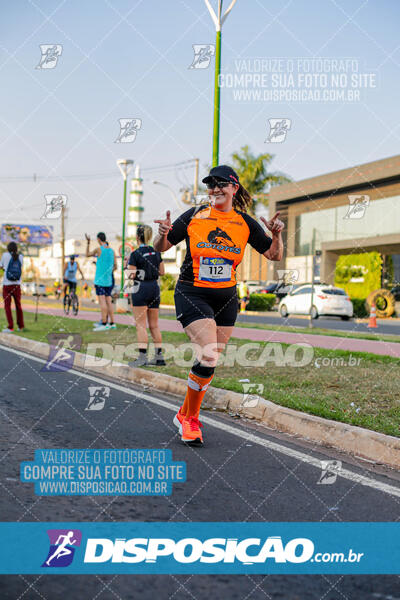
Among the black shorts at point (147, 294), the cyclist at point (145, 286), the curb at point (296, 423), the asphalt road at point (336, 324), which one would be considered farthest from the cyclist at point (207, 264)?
the asphalt road at point (336, 324)

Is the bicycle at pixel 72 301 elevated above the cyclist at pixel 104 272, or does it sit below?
below

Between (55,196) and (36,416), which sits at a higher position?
(55,196)

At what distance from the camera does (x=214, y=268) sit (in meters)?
4.88

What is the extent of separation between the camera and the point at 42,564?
274cm

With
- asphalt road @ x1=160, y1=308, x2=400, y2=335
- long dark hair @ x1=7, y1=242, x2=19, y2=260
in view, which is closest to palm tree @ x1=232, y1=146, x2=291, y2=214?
asphalt road @ x1=160, y1=308, x2=400, y2=335

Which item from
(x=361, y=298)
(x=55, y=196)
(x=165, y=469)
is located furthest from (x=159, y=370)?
(x=361, y=298)

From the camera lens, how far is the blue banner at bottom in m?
2.77

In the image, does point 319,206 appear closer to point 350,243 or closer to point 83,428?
point 350,243

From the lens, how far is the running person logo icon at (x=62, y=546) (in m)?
2.77

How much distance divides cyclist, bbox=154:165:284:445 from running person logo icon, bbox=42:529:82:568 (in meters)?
1.87

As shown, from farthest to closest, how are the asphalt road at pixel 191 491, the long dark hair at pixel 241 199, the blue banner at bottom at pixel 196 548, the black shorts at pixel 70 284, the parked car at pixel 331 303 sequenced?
the parked car at pixel 331 303, the black shorts at pixel 70 284, the long dark hair at pixel 241 199, the blue banner at bottom at pixel 196 548, the asphalt road at pixel 191 491

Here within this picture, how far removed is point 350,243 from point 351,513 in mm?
37888

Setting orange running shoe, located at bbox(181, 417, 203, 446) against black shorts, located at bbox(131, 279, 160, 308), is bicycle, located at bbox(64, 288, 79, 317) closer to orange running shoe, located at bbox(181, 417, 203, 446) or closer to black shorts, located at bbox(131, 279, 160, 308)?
black shorts, located at bbox(131, 279, 160, 308)

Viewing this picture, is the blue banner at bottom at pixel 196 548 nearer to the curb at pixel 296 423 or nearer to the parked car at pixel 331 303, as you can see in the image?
the curb at pixel 296 423
